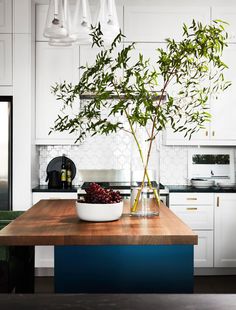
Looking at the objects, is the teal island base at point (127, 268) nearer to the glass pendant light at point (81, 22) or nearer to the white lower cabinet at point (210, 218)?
the glass pendant light at point (81, 22)

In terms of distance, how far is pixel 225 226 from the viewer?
15.4ft

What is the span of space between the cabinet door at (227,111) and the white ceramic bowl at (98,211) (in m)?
2.83

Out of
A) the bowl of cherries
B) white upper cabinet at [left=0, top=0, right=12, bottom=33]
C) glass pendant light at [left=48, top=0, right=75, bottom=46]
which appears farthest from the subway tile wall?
the bowl of cherries

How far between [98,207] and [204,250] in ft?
8.87

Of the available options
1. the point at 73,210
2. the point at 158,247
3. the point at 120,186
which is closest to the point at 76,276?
the point at 158,247

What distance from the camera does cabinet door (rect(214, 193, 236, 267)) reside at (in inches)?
184

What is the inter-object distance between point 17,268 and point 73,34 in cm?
146

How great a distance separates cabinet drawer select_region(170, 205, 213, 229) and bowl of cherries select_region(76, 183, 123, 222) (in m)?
2.45

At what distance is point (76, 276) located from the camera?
2166 mm

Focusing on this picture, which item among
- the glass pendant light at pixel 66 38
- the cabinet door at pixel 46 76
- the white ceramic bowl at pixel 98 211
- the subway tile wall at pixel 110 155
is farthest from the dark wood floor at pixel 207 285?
the glass pendant light at pixel 66 38

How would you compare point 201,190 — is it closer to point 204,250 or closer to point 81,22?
point 204,250

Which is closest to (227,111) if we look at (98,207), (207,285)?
(207,285)

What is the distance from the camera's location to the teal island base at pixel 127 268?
2.12m

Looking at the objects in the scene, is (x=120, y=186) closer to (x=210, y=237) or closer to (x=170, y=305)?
(x=210, y=237)
